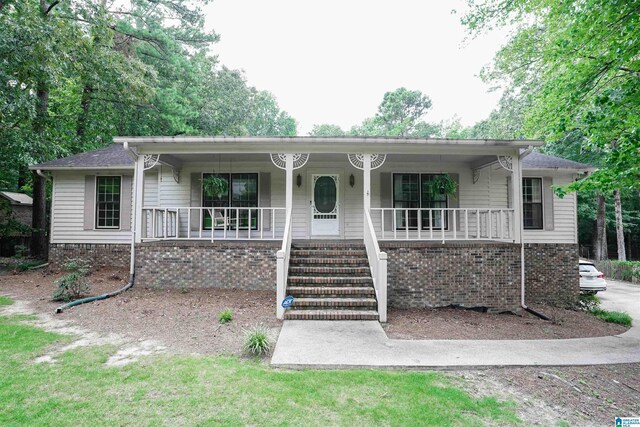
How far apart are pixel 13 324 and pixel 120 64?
10009 millimetres

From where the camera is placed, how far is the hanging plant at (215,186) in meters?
8.88

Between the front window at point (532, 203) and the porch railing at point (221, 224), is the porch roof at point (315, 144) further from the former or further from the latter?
the front window at point (532, 203)

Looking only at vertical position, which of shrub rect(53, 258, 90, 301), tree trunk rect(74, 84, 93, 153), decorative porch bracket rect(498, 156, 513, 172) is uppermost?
tree trunk rect(74, 84, 93, 153)

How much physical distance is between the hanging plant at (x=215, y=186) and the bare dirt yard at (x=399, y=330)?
9.56ft

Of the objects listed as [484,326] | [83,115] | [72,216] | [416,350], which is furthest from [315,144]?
[83,115]

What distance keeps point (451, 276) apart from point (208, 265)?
18.0 feet

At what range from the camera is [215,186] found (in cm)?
890

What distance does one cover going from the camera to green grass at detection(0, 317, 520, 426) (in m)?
2.71

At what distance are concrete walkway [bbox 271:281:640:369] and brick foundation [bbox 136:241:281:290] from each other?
7.38 ft

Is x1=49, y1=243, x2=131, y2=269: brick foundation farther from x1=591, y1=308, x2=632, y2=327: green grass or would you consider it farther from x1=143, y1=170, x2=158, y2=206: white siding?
x1=591, y1=308, x2=632, y2=327: green grass

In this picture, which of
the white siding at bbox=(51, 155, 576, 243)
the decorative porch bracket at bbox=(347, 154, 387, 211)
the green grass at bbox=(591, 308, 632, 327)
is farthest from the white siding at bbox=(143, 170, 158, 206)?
the green grass at bbox=(591, 308, 632, 327)

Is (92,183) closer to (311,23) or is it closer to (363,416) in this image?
(363,416)

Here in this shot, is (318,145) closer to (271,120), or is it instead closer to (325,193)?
(325,193)

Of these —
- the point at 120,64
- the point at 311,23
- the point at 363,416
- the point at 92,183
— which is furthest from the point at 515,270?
the point at 311,23
